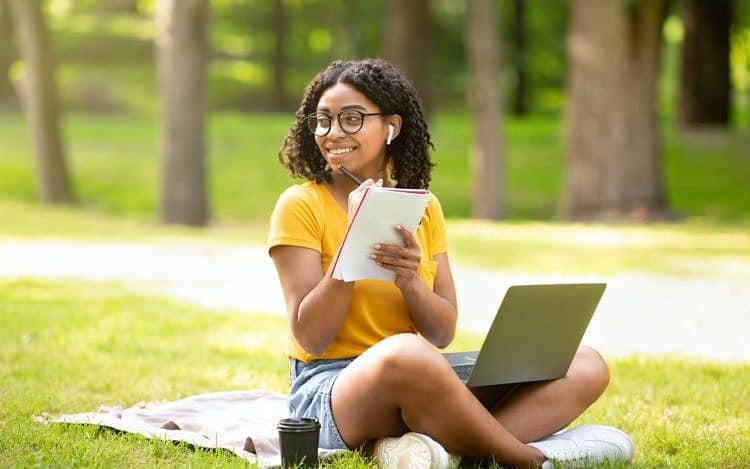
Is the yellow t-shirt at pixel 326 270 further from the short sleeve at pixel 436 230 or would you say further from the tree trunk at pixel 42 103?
the tree trunk at pixel 42 103

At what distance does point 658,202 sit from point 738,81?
3066 cm

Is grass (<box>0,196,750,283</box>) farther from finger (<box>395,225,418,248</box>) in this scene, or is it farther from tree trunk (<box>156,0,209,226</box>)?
finger (<box>395,225,418,248</box>)

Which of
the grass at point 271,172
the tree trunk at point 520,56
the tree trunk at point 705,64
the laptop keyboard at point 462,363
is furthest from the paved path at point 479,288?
the tree trunk at point 520,56

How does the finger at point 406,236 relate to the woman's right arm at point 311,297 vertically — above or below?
above

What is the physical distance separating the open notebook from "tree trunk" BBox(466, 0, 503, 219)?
41.7ft

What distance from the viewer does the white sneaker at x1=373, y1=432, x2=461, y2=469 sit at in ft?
12.1

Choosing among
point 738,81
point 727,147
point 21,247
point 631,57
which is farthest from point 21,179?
point 738,81

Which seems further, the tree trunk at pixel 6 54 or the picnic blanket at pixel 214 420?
the tree trunk at pixel 6 54

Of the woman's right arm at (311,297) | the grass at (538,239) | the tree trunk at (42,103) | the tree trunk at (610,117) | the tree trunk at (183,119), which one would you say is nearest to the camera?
the woman's right arm at (311,297)

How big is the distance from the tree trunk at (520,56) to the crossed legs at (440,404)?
28361 millimetres

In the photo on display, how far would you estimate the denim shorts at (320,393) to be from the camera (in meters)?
3.99

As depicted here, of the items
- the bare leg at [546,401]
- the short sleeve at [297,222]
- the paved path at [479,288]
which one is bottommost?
the paved path at [479,288]

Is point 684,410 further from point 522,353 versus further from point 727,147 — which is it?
point 727,147

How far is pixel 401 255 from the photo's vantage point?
375 cm
